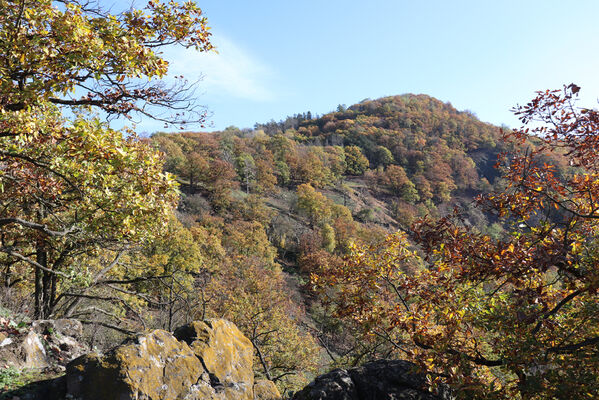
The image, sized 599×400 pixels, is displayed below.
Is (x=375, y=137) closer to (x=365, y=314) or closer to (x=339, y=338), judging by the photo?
(x=339, y=338)

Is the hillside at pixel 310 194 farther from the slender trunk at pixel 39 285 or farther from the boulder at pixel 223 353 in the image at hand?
the slender trunk at pixel 39 285

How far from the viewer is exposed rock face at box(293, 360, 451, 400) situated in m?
5.50

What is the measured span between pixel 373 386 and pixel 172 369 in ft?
10.8

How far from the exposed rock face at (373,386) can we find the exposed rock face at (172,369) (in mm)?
1243

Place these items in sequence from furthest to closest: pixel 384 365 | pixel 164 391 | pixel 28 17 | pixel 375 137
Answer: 1. pixel 375 137
2. pixel 384 365
3. pixel 164 391
4. pixel 28 17

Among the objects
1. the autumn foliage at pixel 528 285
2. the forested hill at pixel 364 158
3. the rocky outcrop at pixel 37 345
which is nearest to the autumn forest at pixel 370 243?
the autumn foliage at pixel 528 285

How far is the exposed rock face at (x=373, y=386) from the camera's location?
5.50m

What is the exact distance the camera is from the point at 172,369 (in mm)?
5078

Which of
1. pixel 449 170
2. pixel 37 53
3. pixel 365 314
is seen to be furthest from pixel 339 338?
pixel 449 170

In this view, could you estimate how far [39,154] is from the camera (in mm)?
6551

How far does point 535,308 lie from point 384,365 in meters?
2.75

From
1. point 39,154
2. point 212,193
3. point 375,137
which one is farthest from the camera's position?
point 375,137

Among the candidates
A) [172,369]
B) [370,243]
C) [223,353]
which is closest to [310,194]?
[370,243]

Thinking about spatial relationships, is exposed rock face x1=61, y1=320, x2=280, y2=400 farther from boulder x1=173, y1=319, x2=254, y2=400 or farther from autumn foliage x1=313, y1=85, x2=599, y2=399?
autumn foliage x1=313, y1=85, x2=599, y2=399
